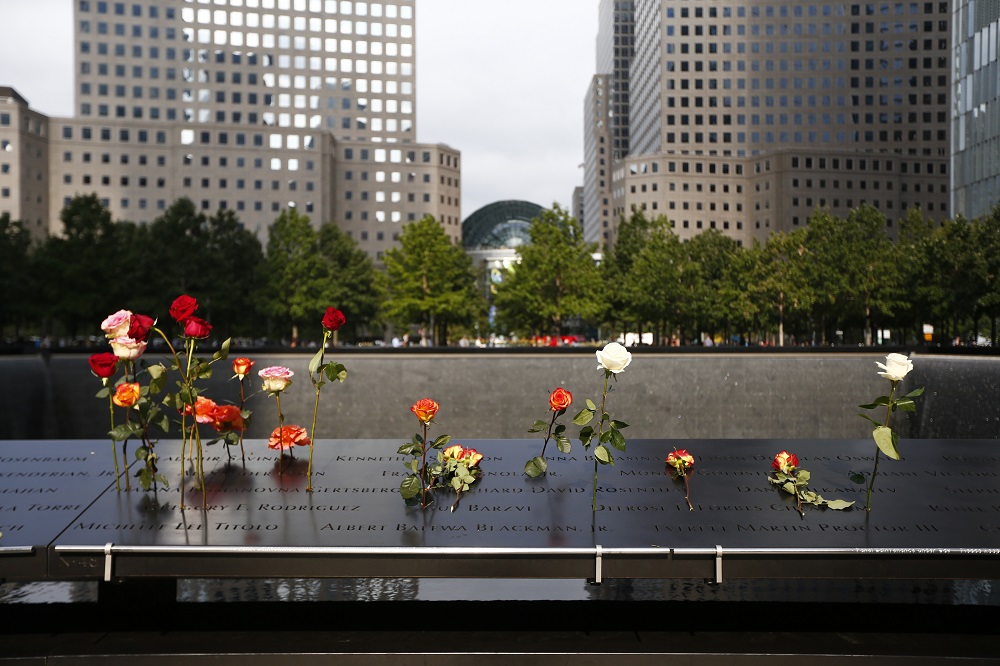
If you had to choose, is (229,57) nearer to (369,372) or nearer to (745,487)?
(369,372)

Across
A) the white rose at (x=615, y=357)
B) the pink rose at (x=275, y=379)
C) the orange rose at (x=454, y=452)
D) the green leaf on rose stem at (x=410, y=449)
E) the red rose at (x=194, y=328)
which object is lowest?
the orange rose at (x=454, y=452)

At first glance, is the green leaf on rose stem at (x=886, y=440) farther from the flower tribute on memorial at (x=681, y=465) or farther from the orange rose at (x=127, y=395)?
the orange rose at (x=127, y=395)

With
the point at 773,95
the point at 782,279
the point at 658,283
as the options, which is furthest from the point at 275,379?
the point at 773,95

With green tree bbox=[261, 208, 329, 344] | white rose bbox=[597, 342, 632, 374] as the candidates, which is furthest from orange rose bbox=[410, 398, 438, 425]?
green tree bbox=[261, 208, 329, 344]

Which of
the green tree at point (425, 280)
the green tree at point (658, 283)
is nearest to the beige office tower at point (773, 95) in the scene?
the green tree at point (658, 283)

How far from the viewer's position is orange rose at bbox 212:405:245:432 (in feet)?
22.4

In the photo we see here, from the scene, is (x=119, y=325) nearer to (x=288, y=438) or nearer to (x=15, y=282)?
(x=288, y=438)

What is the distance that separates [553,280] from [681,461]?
5212 cm

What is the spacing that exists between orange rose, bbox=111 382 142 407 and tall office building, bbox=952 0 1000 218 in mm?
67861

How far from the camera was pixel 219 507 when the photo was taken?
20.6 ft

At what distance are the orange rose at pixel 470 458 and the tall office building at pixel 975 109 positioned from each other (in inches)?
2606

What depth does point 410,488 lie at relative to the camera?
611 centimetres

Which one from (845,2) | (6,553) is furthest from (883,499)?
(845,2)

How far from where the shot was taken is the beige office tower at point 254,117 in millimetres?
119750
